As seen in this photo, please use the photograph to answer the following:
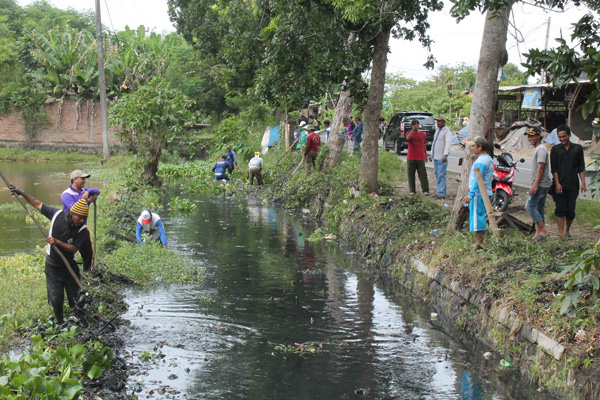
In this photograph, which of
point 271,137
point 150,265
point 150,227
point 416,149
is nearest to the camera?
point 150,265

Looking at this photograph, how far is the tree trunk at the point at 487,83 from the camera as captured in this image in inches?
412

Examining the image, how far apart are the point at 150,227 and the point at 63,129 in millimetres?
30547

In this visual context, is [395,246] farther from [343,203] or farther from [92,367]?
[92,367]

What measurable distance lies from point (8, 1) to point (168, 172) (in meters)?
33.9

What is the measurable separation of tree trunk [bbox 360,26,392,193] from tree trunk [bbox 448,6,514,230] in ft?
16.8

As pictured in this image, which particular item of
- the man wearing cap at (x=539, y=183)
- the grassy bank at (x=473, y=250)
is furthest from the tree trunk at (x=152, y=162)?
the man wearing cap at (x=539, y=183)

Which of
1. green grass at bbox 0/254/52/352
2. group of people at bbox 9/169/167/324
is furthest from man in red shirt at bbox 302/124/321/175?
group of people at bbox 9/169/167/324

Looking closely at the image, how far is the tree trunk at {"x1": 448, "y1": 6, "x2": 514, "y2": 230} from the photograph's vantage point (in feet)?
34.4

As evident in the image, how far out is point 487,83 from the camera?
1062 centimetres

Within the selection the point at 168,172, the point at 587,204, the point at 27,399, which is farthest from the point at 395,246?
the point at 168,172

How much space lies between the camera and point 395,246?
471 inches

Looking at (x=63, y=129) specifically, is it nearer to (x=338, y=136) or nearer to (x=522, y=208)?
(x=338, y=136)

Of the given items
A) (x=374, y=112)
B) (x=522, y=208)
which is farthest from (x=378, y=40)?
(x=522, y=208)

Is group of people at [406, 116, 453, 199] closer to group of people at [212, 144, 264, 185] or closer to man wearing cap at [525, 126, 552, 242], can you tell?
man wearing cap at [525, 126, 552, 242]
